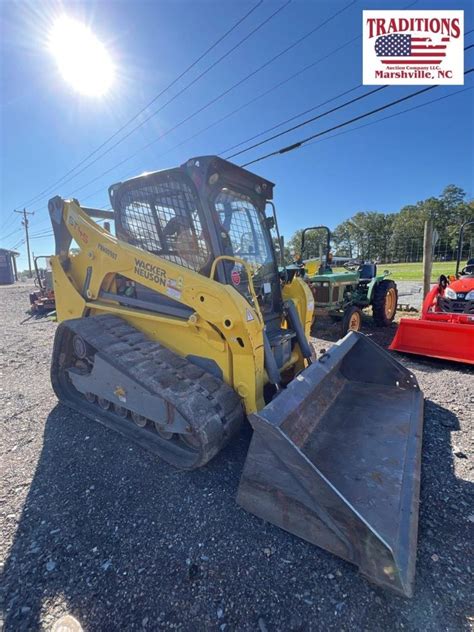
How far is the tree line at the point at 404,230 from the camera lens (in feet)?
207

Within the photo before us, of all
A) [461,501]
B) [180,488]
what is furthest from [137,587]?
[461,501]

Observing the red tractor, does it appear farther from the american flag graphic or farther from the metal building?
the metal building

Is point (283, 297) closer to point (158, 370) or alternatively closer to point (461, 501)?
point (158, 370)

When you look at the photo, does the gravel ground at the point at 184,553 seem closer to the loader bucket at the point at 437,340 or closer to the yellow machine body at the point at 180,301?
the yellow machine body at the point at 180,301

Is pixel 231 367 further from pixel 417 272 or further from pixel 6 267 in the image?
pixel 6 267

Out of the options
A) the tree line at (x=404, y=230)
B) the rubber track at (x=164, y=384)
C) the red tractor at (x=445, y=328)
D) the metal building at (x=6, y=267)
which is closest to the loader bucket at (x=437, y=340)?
the red tractor at (x=445, y=328)

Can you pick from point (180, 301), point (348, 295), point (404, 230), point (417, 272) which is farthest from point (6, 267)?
point (404, 230)

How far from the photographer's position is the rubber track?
2.50 m

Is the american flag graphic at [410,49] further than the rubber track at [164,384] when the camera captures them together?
Yes

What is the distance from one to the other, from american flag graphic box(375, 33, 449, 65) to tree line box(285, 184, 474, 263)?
4868 cm

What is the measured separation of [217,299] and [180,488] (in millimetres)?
1604

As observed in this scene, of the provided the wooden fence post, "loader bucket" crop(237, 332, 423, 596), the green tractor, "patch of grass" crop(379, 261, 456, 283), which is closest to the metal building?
the green tractor

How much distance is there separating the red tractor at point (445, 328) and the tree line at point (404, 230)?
164 feet

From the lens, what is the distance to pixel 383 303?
7953mm
